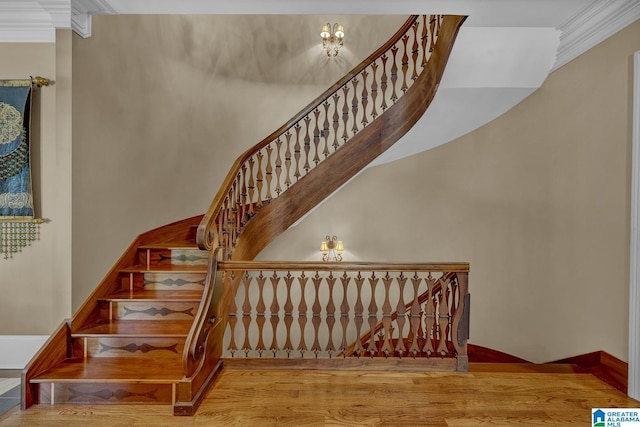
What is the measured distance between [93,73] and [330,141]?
306 cm

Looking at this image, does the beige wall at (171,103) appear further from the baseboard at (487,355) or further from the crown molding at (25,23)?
the baseboard at (487,355)

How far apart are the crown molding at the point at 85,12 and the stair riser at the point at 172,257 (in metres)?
2.09

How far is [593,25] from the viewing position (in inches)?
134

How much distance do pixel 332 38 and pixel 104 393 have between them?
16.6ft

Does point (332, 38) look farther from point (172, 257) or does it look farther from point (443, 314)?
point (443, 314)

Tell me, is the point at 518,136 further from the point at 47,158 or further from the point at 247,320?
the point at 47,158

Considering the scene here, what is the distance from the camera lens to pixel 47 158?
3736 millimetres

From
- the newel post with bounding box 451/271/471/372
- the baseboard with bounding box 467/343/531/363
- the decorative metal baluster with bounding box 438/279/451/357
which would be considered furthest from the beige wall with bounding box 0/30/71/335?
the baseboard with bounding box 467/343/531/363

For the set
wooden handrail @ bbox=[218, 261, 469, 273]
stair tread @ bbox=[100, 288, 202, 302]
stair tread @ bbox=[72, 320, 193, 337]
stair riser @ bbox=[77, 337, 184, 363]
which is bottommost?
stair riser @ bbox=[77, 337, 184, 363]

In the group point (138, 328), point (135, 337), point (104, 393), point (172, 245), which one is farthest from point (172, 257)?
point (104, 393)

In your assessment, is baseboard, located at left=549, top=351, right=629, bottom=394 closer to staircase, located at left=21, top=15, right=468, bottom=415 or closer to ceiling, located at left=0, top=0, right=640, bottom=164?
ceiling, located at left=0, top=0, right=640, bottom=164

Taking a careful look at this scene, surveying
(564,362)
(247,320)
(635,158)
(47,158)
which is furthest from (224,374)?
(635,158)

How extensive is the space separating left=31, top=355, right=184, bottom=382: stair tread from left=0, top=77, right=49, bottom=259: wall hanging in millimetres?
1362

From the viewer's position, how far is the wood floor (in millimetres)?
2580
